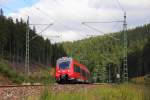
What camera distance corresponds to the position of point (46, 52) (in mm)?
145000

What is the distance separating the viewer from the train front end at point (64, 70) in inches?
1695

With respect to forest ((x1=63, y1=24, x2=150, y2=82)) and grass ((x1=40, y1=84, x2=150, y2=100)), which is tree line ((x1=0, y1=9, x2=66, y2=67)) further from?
grass ((x1=40, y1=84, x2=150, y2=100))

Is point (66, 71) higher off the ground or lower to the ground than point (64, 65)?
lower

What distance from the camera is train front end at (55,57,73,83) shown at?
43.1 metres

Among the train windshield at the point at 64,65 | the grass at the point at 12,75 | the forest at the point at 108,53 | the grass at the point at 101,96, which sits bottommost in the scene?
the grass at the point at 101,96

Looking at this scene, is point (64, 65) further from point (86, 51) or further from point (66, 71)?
point (86, 51)

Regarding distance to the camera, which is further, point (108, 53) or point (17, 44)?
point (108, 53)

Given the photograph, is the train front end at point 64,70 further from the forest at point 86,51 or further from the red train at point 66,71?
the forest at point 86,51

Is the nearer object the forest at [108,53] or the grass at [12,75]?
the grass at [12,75]

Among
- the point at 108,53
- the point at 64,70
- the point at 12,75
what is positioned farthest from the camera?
the point at 108,53

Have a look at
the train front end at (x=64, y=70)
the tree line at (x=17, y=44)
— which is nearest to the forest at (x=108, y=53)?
the tree line at (x=17, y=44)

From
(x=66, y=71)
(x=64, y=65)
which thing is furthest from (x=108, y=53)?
(x=66, y=71)

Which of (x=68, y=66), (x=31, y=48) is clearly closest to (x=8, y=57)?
(x=31, y=48)

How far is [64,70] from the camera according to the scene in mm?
43500
